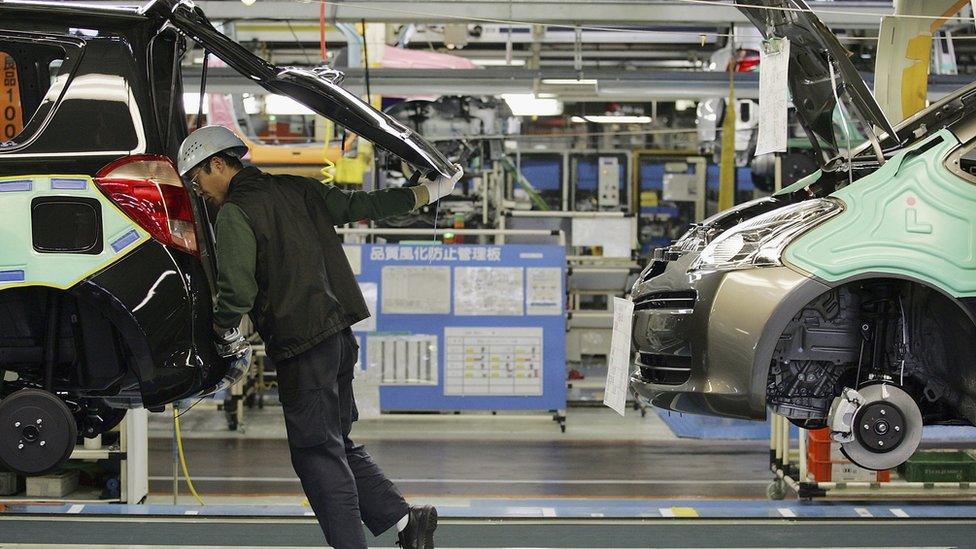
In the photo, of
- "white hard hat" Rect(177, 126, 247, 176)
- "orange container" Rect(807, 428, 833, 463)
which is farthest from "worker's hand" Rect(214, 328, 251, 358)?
"orange container" Rect(807, 428, 833, 463)

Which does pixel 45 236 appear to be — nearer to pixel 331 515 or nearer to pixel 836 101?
pixel 331 515

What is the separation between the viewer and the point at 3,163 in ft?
10.2

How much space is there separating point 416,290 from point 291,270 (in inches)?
184

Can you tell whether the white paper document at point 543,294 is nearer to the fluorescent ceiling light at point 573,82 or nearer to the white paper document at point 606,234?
the white paper document at point 606,234

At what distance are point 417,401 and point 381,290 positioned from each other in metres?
0.93

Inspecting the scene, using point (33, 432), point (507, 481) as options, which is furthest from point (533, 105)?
point (33, 432)

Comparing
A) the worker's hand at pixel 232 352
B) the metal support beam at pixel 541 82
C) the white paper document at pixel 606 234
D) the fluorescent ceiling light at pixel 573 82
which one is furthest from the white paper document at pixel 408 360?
the worker's hand at pixel 232 352

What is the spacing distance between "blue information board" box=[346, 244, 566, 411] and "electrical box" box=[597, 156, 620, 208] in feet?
14.7

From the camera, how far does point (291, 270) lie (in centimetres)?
339

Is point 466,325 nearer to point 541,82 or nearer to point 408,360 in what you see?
point 408,360

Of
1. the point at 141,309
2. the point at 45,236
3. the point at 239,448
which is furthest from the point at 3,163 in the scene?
the point at 239,448

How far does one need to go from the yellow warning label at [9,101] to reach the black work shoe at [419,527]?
2.08m

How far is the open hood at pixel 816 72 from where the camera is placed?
3477 mm

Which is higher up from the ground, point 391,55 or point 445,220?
point 391,55
